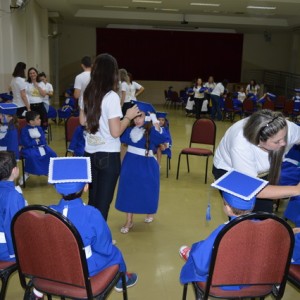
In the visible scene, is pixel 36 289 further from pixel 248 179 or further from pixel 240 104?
pixel 240 104

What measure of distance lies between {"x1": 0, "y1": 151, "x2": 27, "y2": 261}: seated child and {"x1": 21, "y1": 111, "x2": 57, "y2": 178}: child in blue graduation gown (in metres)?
2.63

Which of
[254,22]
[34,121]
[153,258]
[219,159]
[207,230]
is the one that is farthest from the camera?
[254,22]

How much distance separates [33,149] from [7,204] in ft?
9.39

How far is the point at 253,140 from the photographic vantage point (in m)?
2.17

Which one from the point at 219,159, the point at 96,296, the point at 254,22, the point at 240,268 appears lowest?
the point at 96,296

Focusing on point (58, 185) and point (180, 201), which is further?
point (180, 201)

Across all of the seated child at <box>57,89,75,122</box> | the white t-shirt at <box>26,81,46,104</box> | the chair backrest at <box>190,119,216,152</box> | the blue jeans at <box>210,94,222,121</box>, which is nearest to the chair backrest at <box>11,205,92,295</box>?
the chair backrest at <box>190,119,216,152</box>

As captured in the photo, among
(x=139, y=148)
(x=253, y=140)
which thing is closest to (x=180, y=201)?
(x=139, y=148)

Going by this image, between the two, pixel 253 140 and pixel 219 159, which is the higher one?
pixel 253 140

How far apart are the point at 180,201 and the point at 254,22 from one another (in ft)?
41.0

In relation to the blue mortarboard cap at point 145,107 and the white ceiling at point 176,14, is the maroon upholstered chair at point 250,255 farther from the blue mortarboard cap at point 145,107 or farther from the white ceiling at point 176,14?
the white ceiling at point 176,14

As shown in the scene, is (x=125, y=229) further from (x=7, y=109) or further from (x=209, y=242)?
(x=7, y=109)

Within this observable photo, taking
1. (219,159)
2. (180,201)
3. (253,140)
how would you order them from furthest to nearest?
(180,201) < (219,159) < (253,140)

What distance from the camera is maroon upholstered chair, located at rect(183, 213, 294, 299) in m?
1.68
